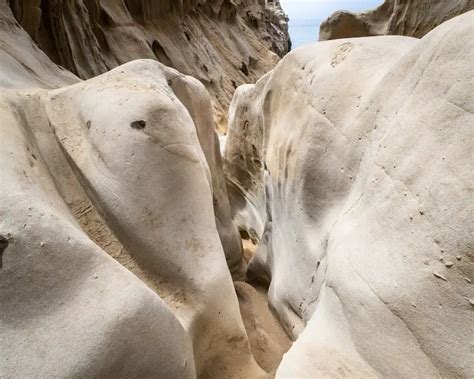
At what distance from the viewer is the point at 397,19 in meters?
3.53

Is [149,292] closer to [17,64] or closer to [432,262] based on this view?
[432,262]

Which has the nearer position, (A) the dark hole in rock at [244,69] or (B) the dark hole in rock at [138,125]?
(B) the dark hole in rock at [138,125]

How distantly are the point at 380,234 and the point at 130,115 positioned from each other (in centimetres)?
79

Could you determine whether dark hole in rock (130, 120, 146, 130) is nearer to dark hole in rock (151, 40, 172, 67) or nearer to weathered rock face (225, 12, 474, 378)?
weathered rock face (225, 12, 474, 378)

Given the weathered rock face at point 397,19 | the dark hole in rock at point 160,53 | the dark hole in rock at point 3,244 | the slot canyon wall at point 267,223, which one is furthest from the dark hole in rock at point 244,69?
the dark hole in rock at point 3,244

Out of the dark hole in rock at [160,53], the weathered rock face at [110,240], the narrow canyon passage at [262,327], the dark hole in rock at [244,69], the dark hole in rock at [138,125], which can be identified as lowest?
the dark hole in rock at [244,69]

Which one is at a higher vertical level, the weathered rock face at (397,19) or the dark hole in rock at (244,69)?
the weathered rock face at (397,19)

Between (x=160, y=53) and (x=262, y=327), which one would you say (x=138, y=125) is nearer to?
(x=262, y=327)

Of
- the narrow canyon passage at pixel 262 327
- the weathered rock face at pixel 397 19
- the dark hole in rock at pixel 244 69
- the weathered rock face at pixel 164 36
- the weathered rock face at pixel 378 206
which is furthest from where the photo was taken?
the dark hole in rock at pixel 244 69

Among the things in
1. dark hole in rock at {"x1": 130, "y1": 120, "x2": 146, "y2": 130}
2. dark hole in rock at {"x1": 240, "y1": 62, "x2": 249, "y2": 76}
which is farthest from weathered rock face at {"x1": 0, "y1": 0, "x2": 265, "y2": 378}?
dark hole in rock at {"x1": 240, "y1": 62, "x2": 249, "y2": 76}

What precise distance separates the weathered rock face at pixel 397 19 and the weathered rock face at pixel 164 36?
155 centimetres

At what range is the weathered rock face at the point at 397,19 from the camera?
3.09 meters

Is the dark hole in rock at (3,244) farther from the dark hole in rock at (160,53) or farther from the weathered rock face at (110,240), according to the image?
the dark hole in rock at (160,53)

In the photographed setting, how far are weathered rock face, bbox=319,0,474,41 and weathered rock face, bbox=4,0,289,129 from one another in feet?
5.08
